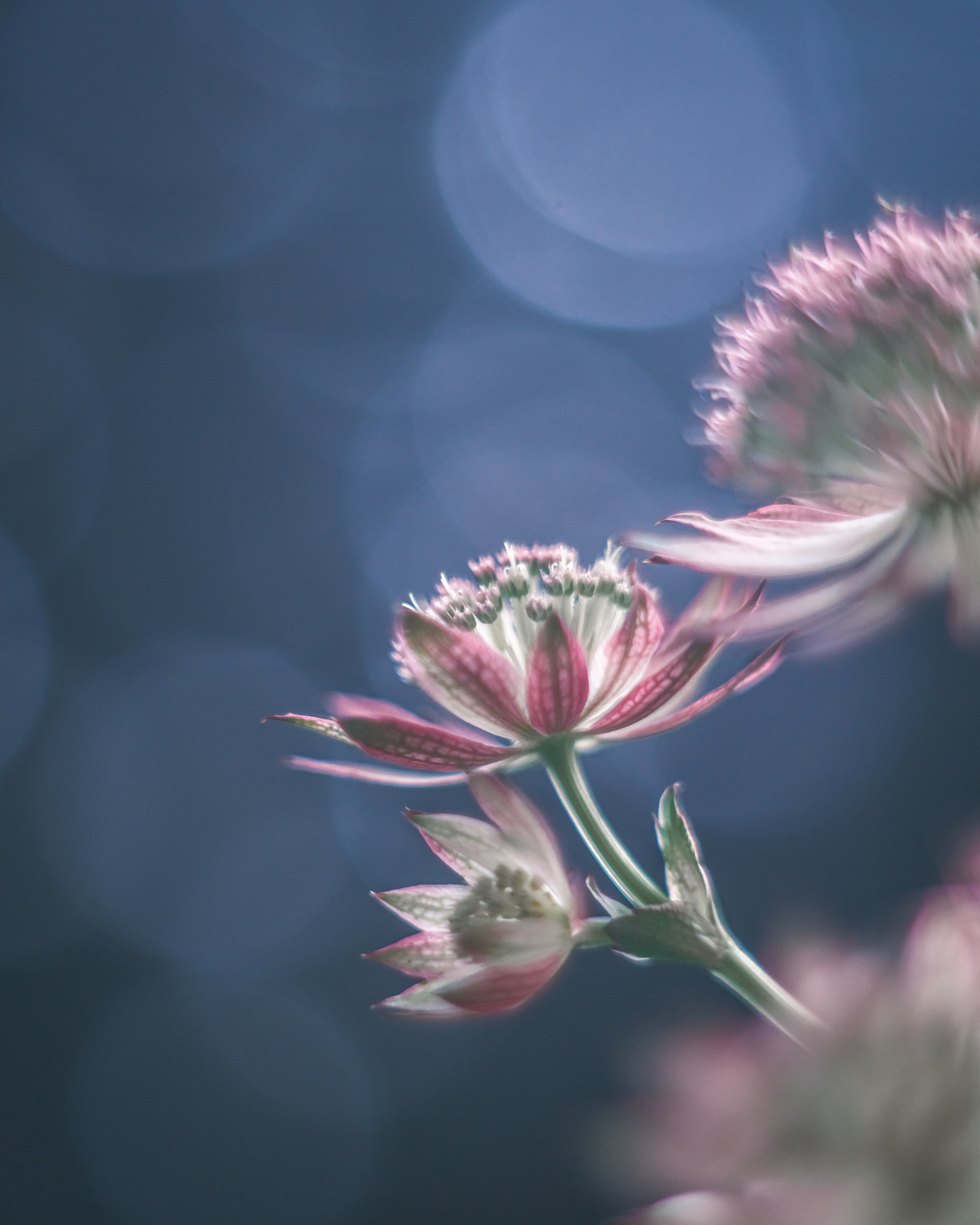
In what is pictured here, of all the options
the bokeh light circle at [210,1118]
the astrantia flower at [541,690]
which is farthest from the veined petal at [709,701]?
the bokeh light circle at [210,1118]

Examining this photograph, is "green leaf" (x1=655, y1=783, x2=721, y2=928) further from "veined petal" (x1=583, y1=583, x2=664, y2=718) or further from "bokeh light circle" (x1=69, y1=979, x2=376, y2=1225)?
"bokeh light circle" (x1=69, y1=979, x2=376, y2=1225)

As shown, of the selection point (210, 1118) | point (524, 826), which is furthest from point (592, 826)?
point (210, 1118)

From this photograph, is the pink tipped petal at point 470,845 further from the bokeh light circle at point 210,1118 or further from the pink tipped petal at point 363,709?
the bokeh light circle at point 210,1118

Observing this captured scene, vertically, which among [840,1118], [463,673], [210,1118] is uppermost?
[463,673]

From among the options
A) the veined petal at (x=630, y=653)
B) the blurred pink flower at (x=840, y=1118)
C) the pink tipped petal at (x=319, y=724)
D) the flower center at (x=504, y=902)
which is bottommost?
the blurred pink flower at (x=840, y=1118)

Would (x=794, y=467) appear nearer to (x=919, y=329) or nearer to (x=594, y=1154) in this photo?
(x=919, y=329)

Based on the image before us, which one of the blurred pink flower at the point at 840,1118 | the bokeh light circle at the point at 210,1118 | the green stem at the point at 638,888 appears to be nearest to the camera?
the blurred pink flower at the point at 840,1118

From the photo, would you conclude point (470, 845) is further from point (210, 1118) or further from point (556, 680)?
point (210, 1118)

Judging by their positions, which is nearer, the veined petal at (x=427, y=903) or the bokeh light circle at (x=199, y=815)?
the veined petal at (x=427, y=903)

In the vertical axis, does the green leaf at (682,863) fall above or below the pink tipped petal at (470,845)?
below
